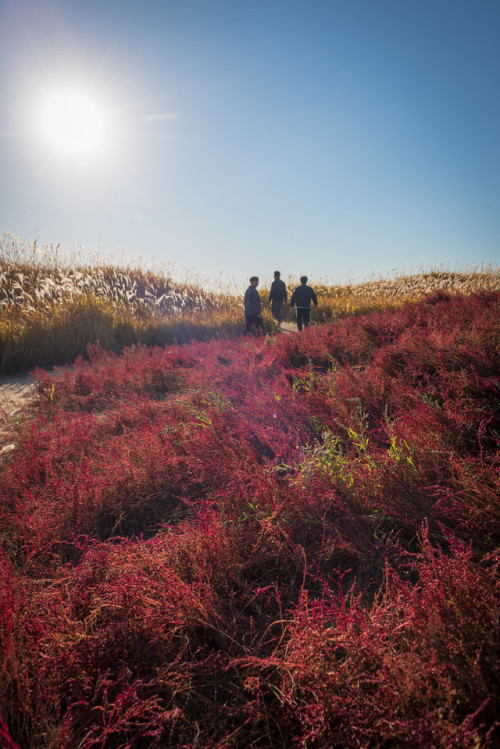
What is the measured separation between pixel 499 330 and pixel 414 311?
8.93 ft

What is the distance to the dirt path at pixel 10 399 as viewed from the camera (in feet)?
12.2

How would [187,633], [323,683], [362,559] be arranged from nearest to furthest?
[323,683] < [187,633] < [362,559]

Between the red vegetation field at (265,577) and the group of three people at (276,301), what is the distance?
20.7 ft

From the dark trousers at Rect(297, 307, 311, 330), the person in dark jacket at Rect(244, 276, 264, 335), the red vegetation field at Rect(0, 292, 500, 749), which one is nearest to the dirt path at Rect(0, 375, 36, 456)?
the red vegetation field at Rect(0, 292, 500, 749)

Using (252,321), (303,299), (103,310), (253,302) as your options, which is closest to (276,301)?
(303,299)

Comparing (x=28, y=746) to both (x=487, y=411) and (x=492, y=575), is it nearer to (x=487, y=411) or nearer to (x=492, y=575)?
(x=492, y=575)

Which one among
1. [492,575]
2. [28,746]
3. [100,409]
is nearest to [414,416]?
[492,575]

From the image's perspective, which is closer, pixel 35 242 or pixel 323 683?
pixel 323 683

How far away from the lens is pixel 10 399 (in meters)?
5.24

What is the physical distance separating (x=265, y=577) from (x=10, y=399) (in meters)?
5.25

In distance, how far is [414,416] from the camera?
8.52 ft

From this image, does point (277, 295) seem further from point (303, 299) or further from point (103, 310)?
point (103, 310)

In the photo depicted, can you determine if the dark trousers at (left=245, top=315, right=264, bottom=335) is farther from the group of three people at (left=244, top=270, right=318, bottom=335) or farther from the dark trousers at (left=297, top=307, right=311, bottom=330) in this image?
the dark trousers at (left=297, top=307, right=311, bottom=330)

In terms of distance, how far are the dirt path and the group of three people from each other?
5.40 metres
